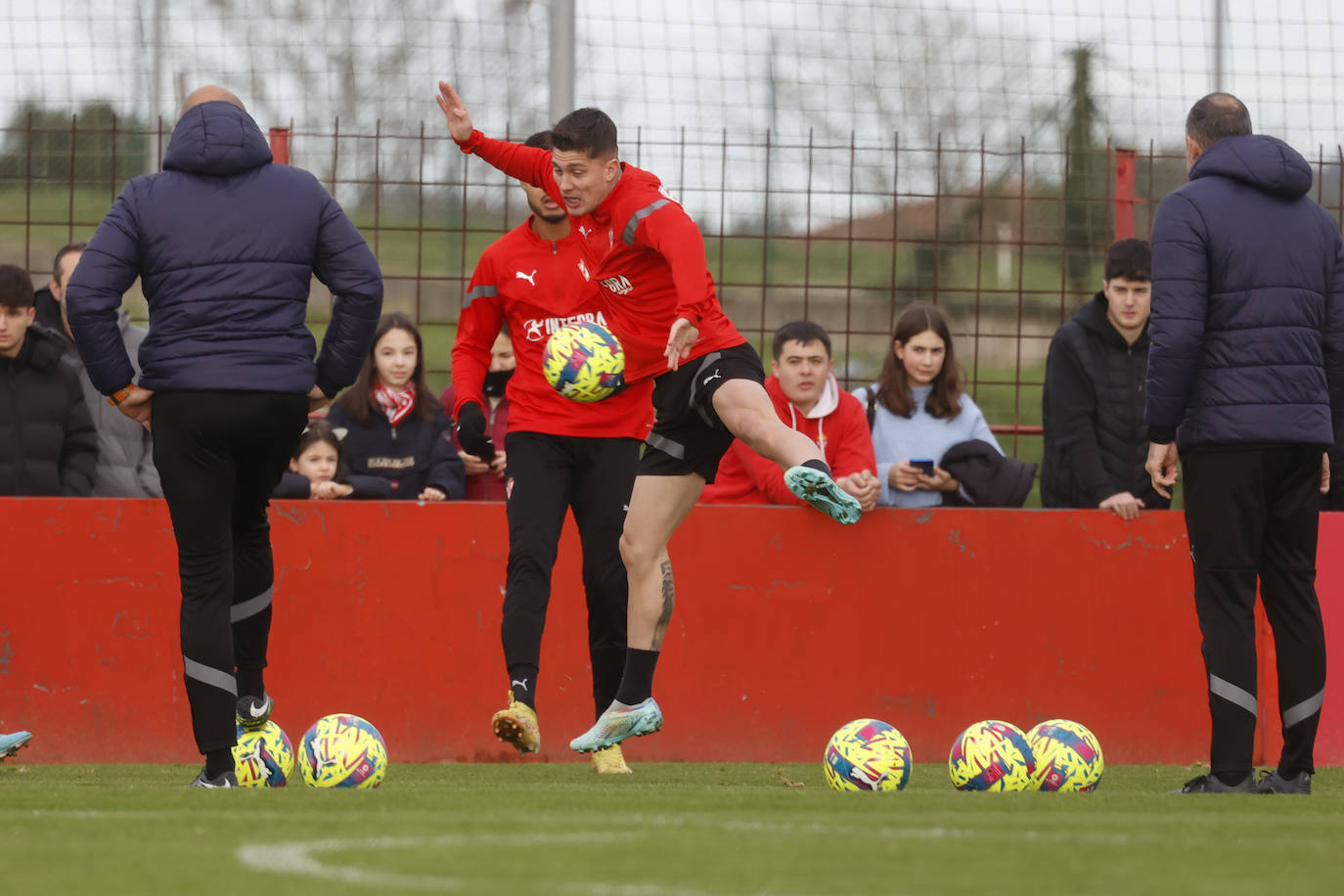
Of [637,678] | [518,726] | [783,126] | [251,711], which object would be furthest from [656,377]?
[783,126]

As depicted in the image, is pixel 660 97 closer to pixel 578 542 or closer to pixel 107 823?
pixel 578 542

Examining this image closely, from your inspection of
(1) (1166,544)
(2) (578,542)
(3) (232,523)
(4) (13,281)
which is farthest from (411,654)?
(1) (1166,544)

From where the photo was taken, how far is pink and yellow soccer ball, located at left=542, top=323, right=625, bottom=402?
22.5ft

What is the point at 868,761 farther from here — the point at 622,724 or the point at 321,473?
the point at 321,473

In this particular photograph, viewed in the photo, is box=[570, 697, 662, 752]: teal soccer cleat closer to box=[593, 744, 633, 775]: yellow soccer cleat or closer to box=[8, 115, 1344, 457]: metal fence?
box=[593, 744, 633, 775]: yellow soccer cleat

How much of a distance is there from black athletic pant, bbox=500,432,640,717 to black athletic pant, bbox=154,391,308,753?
1261mm

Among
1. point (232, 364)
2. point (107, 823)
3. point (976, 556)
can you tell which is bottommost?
point (107, 823)

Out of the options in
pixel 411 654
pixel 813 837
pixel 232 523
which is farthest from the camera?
pixel 411 654

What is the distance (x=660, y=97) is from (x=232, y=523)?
4.75 metres

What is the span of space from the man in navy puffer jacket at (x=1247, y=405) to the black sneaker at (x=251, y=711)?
10.3ft

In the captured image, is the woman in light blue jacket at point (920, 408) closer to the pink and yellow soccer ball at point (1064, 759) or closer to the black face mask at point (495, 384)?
the black face mask at point (495, 384)

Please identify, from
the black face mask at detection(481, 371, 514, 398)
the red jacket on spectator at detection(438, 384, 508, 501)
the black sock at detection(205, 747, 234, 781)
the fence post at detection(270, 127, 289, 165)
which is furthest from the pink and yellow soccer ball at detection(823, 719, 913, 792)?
the fence post at detection(270, 127, 289, 165)

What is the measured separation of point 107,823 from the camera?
14.7 ft

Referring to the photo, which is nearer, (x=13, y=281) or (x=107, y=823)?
(x=107, y=823)
